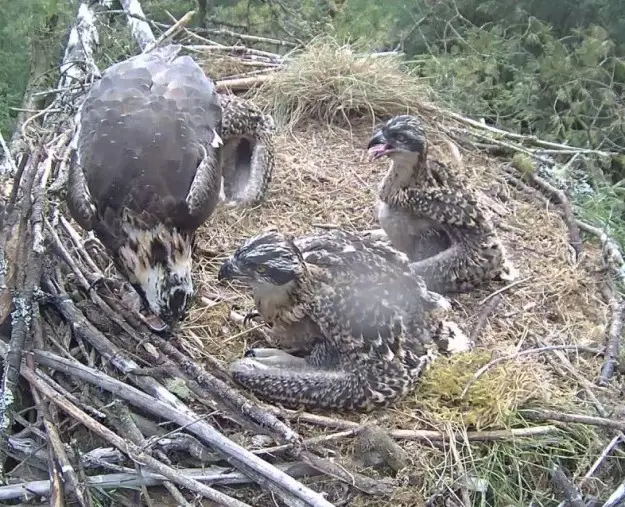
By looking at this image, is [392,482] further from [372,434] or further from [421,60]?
[421,60]

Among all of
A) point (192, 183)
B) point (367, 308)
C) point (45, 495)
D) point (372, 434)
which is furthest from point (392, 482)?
point (192, 183)

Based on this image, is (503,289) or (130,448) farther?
(503,289)

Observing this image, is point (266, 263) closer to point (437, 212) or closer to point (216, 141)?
point (216, 141)

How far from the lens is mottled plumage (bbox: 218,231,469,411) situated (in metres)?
4.11

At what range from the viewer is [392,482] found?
389 centimetres

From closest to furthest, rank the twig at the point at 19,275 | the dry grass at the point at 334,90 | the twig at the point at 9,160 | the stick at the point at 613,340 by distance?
the twig at the point at 19,275 < the stick at the point at 613,340 < the twig at the point at 9,160 < the dry grass at the point at 334,90

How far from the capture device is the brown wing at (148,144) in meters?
4.50

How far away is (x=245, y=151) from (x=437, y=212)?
1.65m

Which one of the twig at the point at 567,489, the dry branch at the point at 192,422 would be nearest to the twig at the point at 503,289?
the twig at the point at 567,489

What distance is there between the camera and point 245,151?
6156 mm

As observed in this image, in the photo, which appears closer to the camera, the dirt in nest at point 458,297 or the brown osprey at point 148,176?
the dirt in nest at point 458,297

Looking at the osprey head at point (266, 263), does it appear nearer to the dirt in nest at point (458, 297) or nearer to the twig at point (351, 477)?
the dirt in nest at point (458, 297)

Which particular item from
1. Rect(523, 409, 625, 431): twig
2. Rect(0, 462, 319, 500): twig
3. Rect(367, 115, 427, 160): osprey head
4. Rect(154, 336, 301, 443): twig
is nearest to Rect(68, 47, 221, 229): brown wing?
Rect(154, 336, 301, 443): twig

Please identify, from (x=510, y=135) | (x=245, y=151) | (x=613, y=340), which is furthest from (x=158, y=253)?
(x=510, y=135)
